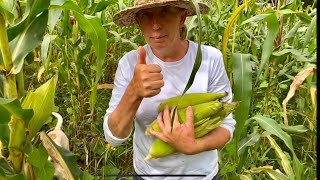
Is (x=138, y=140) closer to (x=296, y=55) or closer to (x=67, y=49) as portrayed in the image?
(x=296, y=55)

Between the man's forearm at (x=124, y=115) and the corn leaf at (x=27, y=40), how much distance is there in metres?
0.23

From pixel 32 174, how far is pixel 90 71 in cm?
113

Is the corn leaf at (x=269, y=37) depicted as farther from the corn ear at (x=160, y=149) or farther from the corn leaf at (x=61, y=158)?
the corn leaf at (x=61, y=158)

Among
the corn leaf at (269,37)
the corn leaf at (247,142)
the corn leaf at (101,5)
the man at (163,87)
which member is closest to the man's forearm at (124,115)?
the man at (163,87)

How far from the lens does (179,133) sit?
940 millimetres

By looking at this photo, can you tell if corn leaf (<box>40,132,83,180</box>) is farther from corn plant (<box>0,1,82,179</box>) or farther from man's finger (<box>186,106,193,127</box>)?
man's finger (<box>186,106,193,127</box>)

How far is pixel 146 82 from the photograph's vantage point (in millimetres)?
903

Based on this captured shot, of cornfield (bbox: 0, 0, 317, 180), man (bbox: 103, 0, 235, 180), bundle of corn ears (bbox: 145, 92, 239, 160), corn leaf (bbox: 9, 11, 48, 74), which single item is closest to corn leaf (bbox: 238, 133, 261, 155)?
cornfield (bbox: 0, 0, 317, 180)

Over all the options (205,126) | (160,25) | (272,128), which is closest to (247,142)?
(272,128)

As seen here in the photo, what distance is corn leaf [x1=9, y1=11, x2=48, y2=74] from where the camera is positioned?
0.92 metres

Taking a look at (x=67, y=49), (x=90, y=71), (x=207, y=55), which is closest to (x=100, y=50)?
(x=207, y=55)

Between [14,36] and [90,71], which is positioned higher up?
[14,36]

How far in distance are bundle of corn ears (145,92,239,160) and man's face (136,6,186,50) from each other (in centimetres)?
14

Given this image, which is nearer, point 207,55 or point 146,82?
point 146,82
